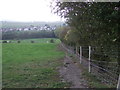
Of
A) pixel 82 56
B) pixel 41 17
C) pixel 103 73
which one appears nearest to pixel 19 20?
pixel 41 17

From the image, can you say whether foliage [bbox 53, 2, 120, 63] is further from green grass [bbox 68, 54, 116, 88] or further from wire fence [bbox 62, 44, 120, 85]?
green grass [bbox 68, 54, 116, 88]

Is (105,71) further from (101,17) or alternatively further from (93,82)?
(101,17)

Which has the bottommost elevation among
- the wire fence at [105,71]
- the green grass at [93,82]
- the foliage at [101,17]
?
the green grass at [93,82]

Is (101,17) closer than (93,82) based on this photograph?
Yes

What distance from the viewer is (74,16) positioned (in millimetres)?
5121

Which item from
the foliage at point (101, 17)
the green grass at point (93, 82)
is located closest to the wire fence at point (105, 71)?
the green grass at point (93, 82)

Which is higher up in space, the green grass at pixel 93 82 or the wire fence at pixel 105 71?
the wire fence at pixel 105 71

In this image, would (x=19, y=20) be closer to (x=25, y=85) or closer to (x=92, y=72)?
(x=25, y=85)

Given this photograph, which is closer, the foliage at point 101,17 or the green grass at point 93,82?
the foliage at point 101,17

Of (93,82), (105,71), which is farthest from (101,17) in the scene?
(93,82)

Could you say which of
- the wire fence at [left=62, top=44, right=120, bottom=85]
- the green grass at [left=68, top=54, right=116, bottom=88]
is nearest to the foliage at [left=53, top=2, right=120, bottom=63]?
the wire fence at [left=62, top=44, right=120, bottom=85]

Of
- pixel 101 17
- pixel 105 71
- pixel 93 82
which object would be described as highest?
pixel 101 17

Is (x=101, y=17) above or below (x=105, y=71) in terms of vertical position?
above

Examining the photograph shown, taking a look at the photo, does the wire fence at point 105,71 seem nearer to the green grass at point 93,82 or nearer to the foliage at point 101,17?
the green grass at point 93,82
